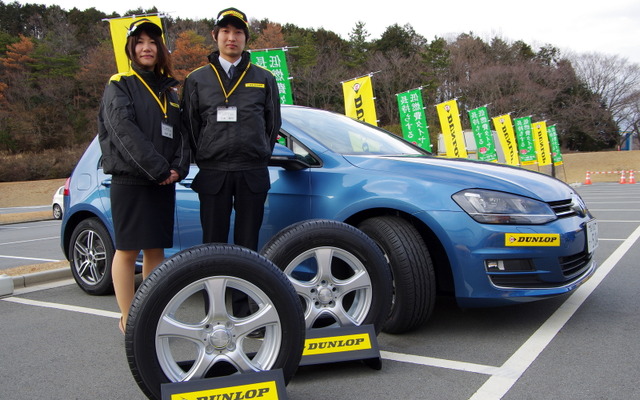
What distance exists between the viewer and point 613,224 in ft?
29.6

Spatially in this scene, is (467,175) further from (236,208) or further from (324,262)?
(236,208)

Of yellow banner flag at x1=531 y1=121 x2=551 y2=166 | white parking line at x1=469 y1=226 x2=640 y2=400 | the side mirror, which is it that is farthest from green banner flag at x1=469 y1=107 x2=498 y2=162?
the side mirror

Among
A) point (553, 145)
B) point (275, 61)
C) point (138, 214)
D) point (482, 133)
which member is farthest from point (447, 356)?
point (553, 145)

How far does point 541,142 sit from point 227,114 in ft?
107

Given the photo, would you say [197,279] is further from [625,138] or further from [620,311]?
[625,138]

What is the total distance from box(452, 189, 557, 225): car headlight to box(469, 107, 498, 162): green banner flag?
2351cm

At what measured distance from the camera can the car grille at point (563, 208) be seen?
3.24 metres

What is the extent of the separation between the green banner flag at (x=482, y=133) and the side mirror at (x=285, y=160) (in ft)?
77.6

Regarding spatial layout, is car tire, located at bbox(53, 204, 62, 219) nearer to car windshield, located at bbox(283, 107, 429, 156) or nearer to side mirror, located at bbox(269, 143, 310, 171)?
car windshield, located at bbox(283, 107, 429, 156)

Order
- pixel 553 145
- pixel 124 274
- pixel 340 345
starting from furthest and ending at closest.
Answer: pixel 553 145
pixel 124 274
pixel 340 345

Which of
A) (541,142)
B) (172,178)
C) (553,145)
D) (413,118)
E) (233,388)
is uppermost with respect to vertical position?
(413,118)

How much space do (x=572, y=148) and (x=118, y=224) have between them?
61.6 metres

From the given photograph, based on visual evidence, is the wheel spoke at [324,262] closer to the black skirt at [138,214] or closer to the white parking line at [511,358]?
the white parking line at [511,358]

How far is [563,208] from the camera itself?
10.9ft
